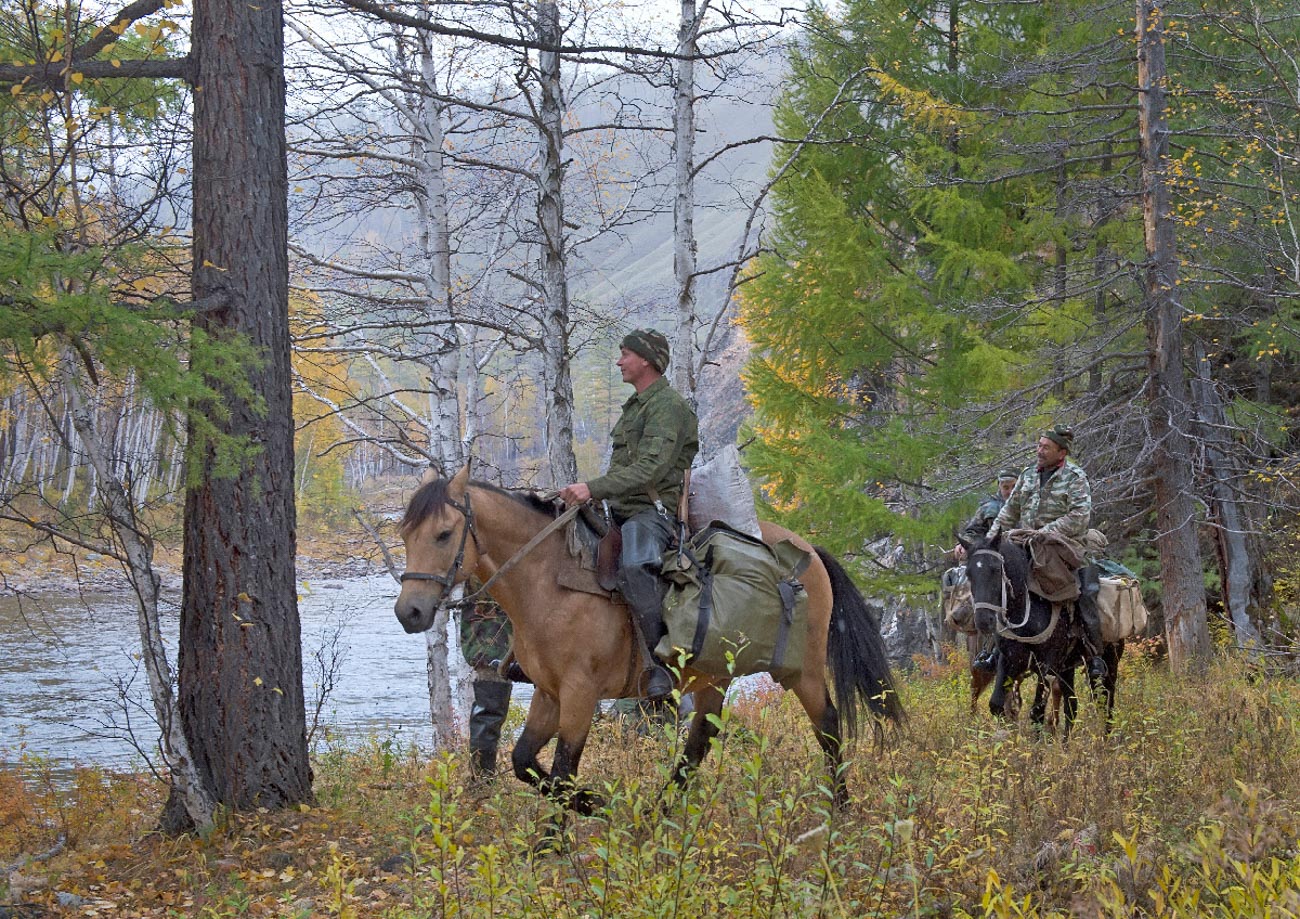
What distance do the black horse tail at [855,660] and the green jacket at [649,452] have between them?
1.44m

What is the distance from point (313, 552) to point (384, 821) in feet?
141

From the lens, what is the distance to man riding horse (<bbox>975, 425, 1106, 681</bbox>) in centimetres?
911

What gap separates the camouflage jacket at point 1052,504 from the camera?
9062 mm

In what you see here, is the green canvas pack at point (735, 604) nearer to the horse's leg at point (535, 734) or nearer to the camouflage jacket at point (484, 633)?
the horse's leg at point (535, 734)

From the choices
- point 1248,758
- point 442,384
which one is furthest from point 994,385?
point 1248,758

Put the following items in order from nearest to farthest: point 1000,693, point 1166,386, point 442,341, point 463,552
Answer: point 463,552
point 1000,693
point 442,341
point 1166,386

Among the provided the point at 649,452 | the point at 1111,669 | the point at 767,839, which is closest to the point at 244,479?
the point at 649,452

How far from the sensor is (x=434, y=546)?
6188 mm

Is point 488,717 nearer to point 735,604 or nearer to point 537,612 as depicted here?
point 537,612

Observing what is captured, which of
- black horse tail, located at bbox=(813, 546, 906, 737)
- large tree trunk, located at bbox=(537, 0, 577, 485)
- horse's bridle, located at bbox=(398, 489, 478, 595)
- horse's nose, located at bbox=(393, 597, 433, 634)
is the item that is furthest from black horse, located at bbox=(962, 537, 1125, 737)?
horse's nose, located at bbox=(393, 597, 433, 634)

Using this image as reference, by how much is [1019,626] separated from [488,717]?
423 cm

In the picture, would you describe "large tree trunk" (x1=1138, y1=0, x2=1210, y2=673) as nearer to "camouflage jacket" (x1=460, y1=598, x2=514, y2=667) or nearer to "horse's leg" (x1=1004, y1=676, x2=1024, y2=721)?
"horse's leg" (x1=1004, y1=676, x2=1024, y2=721)

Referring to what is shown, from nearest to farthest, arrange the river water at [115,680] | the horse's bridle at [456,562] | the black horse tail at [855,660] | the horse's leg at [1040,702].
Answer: the horse's bridle at [456,562], the black horse tail at [855,660], the horse's leg at [1040,702], the river water at [115,680]

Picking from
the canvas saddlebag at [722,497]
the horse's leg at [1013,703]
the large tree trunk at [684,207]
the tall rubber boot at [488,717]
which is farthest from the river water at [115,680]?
the horse's leg at [1013,703]
